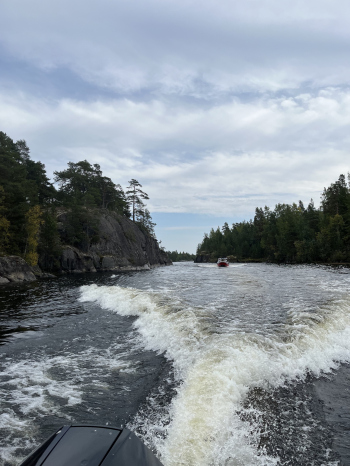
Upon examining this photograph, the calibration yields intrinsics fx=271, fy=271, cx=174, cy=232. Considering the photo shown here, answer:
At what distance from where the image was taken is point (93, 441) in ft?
8.39

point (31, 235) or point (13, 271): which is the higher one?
point (31, 235)

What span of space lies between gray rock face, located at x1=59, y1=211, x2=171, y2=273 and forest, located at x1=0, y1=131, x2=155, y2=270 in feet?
7.57

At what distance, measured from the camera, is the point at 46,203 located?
5906cm

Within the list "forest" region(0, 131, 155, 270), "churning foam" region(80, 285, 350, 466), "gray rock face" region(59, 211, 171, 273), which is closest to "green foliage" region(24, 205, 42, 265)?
"forest" region(0, 131, 155, 270)

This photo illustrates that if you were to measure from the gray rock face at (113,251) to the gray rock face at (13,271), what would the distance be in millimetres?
15272

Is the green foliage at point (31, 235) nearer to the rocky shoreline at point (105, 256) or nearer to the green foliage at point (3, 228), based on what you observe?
the rocky shoreline at point (105, 256)

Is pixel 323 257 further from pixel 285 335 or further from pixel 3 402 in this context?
pixel 3 402

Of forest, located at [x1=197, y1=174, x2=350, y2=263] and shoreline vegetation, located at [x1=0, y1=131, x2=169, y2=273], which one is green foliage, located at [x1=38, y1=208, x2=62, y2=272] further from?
forest, located at [x1=197, y1=174, x2=350, y2=263]

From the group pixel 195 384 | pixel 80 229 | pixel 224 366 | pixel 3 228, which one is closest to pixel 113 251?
pixel 80 229

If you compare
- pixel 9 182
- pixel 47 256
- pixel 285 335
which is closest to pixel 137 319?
pixel 285 335

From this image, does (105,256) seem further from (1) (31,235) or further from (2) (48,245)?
(1) (31,235)

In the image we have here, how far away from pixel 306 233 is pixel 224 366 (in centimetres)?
7911

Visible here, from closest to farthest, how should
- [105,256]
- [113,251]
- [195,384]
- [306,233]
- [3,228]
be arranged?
1. [195,384]
2. [3,228]
3. [105,256]
4. [113,251]
5. [306,233]

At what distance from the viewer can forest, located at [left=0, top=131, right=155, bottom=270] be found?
1421 inches
